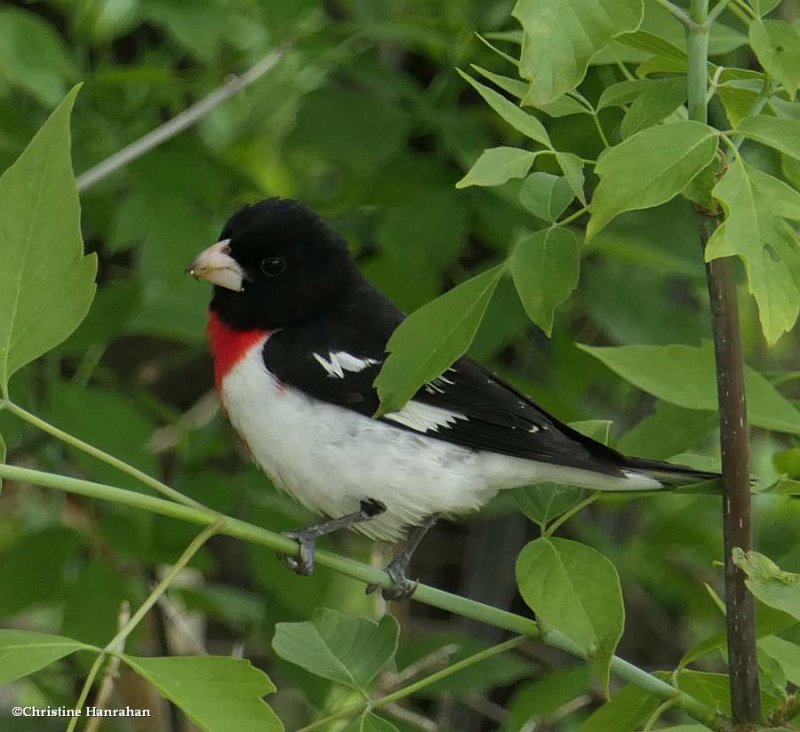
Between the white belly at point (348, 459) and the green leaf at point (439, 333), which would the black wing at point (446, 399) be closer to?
the white belly at point (348, 459)

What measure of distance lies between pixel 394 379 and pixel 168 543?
1.10m

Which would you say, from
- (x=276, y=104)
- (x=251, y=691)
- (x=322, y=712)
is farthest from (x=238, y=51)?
(x=251, y=691)

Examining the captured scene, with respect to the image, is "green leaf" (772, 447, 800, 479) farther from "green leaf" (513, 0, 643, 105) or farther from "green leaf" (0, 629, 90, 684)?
"green leaf" (0, 629, 90, 684)

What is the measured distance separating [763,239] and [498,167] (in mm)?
235

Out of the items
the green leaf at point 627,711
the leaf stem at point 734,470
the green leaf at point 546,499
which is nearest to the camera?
the leaf stem at point 734,470

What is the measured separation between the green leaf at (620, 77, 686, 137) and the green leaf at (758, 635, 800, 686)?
1.80ft

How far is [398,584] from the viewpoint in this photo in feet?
5.25

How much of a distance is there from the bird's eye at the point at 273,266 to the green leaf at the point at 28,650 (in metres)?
1.02

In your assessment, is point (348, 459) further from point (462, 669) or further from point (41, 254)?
point (41, 254)

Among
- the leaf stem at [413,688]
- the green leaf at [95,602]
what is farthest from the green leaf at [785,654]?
the green leaf at [95,602]

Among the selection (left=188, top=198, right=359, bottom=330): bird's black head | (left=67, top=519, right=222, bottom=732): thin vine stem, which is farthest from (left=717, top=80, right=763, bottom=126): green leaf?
(left=188, top=198, right=359, bottom=330): bird's black head

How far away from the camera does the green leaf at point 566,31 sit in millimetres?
1058

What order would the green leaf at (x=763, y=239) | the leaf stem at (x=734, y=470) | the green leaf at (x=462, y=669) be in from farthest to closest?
the green leaf at (x=462, y=669)
the leaf stem at (x=734, y=470)
the green leaf at (x=763, y=239)

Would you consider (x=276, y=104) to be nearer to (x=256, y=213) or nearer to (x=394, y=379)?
(x=256, y=213)
